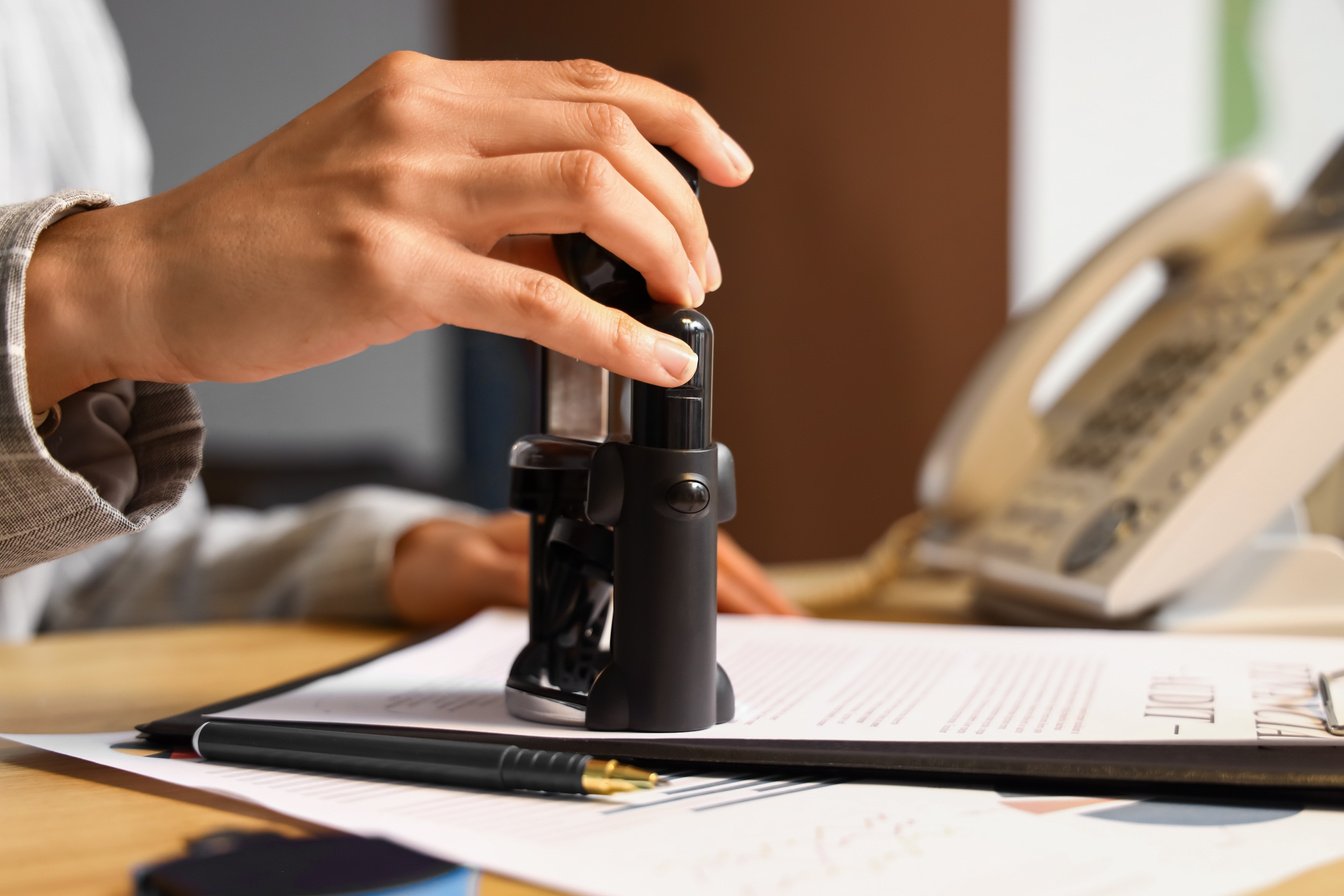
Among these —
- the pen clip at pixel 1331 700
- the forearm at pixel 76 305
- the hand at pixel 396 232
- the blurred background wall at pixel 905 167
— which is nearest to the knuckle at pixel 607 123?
the hand at pixel 396 232

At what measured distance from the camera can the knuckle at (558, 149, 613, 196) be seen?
364 mm

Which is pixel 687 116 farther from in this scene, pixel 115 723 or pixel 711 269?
pixel 115 723

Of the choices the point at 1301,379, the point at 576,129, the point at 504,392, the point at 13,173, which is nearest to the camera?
the point at 576,129

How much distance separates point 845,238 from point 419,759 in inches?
56.7

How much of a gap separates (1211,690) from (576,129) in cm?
29

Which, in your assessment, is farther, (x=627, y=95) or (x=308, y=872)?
(x=627, y=95)

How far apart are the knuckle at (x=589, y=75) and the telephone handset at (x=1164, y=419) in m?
0.37

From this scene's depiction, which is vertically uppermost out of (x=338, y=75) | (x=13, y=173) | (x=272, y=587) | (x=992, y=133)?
(x=338, y=75)

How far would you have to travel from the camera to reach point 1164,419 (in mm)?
697

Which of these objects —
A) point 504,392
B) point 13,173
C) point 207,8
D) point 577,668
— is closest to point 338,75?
point 207,8

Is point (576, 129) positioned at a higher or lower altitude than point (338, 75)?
lower

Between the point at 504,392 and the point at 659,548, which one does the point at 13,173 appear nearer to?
the point at 659,548

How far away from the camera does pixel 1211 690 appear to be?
43 cm

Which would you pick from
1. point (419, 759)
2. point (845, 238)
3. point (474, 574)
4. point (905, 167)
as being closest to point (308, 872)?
point (419, 759)
